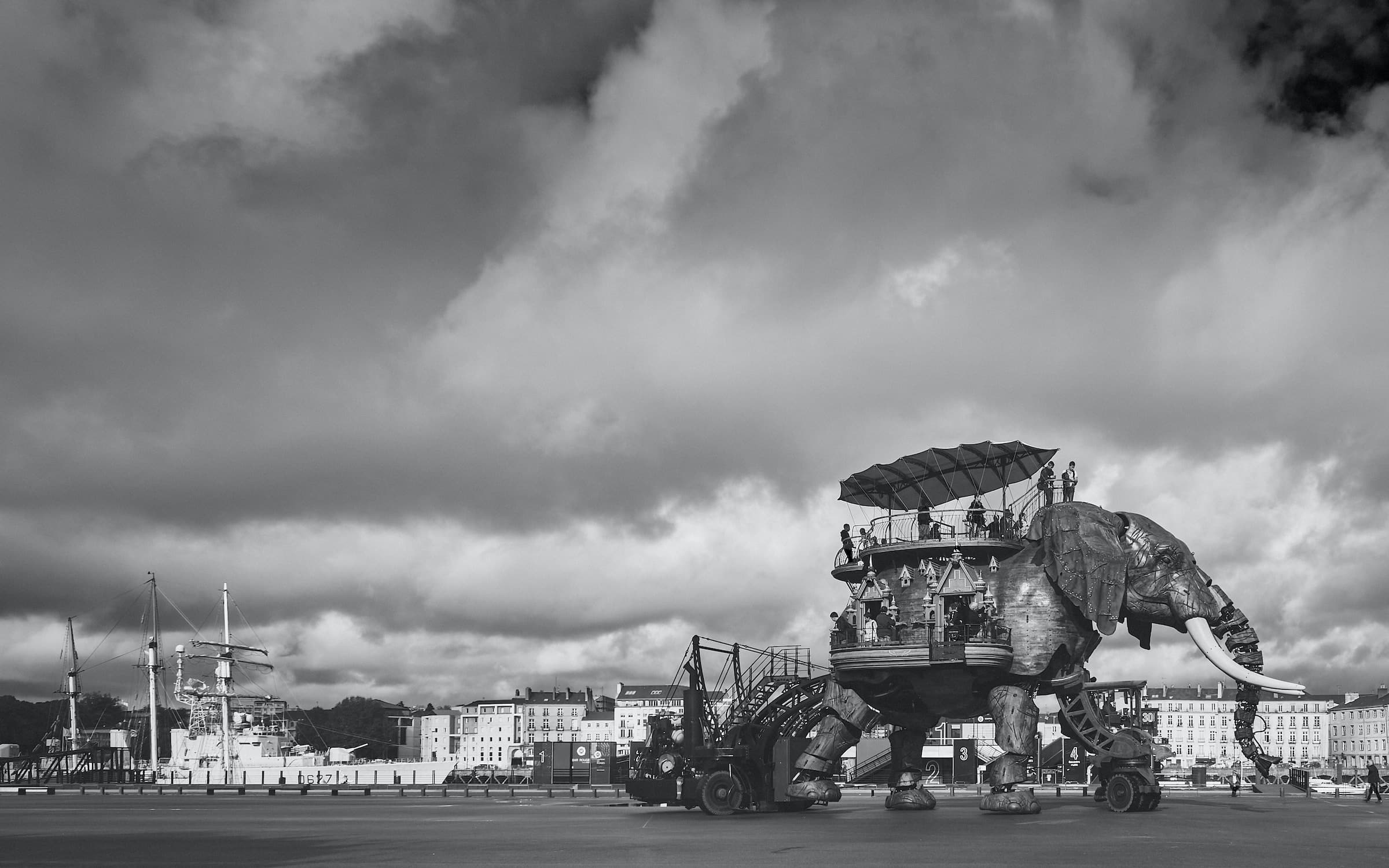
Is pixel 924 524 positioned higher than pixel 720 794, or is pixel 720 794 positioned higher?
pixel 924 524

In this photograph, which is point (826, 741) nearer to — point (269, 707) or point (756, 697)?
point (756, 697)

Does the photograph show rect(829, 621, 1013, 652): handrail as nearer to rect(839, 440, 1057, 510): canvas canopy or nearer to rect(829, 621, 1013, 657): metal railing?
rect(829, 621, 1013, 657): metal railing

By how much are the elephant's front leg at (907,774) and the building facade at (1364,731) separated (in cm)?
15803

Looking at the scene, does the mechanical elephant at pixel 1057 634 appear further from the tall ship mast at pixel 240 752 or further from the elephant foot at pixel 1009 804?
the tall ship mast at pixel 240 752

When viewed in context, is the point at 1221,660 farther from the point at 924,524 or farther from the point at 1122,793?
the point at 924,524

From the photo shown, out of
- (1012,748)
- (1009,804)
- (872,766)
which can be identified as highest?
(1012,748)

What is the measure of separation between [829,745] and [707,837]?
13451 millimetres

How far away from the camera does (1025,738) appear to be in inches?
1485

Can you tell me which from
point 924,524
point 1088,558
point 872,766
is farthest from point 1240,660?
point 872,766

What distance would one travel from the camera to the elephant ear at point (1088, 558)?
3781cm

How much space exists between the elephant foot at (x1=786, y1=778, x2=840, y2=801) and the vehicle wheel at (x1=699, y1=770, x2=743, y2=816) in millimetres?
1667

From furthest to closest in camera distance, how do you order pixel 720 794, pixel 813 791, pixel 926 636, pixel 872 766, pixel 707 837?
pixel 872 766, pixel 813 791, pixel 720 794, pixel 926 636, pixel 707 837

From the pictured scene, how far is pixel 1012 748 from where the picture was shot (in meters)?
37.7

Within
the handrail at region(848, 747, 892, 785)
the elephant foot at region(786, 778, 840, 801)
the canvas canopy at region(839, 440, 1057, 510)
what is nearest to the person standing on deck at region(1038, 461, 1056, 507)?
the canvas canopy at region(839, 440, 1057, 510)
